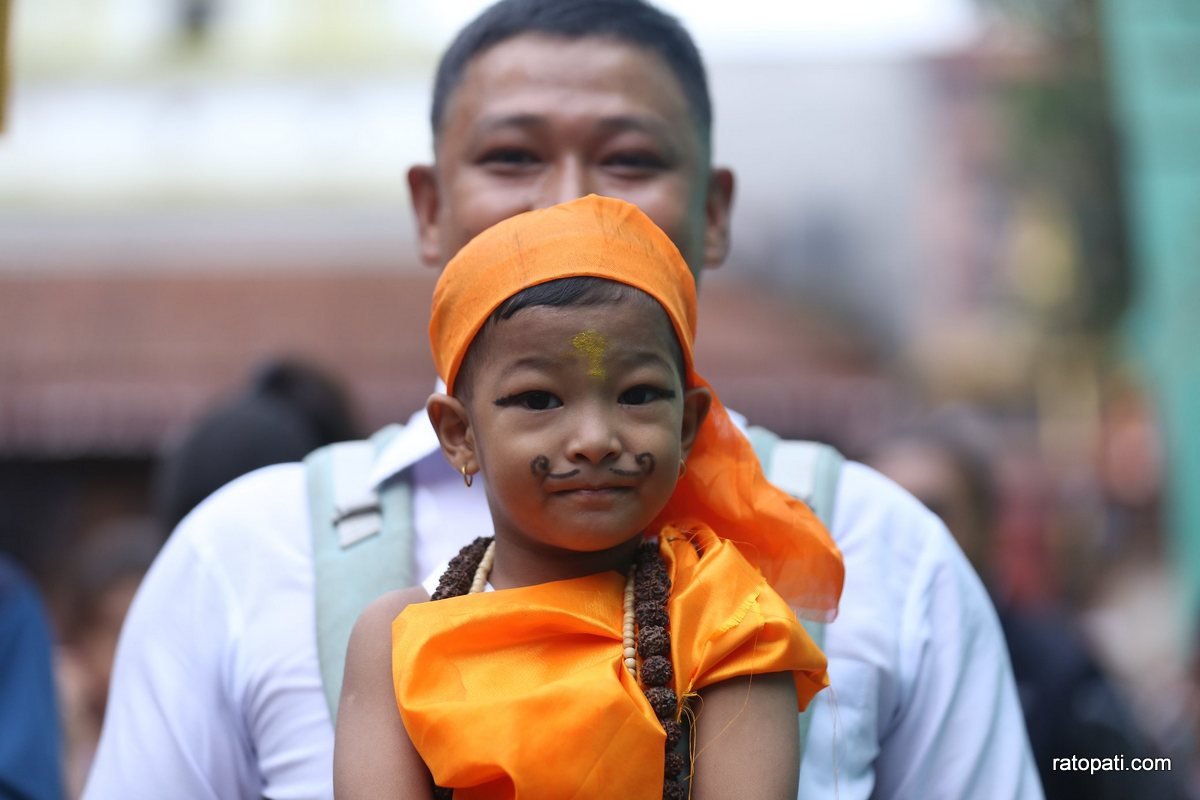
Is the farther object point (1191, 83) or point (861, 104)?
point (861, 104)

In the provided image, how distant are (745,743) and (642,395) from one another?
1.31 feet

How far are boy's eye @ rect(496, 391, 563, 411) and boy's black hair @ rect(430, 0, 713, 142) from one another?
0.82 metres

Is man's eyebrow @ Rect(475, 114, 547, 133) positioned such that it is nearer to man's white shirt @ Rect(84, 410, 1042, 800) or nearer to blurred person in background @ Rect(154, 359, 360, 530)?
man's white shirt @ Rect(84, 410, 1042, 800)

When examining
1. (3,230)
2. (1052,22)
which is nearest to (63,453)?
(3,230)

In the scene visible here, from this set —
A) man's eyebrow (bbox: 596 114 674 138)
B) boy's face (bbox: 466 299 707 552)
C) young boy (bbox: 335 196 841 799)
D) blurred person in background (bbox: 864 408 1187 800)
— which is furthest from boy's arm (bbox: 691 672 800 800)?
blurred person in background (bbox: 864 408 1187 800)

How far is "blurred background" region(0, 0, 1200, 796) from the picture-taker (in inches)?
394

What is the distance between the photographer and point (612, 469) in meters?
1.56

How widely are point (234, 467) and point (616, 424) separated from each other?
6.66ft

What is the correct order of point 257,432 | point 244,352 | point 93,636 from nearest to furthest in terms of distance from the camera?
point 257,432, point 93,636, point 244,352

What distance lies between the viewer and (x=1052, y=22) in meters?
13.6

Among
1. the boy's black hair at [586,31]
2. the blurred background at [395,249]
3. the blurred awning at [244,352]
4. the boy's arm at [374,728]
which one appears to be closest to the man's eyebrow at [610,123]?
the boy's black hair at [586,31]

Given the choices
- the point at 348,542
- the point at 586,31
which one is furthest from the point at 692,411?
the point at 586,31

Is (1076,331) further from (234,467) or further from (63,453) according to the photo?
(234,467)

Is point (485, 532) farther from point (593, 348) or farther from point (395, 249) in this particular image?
point (395, 249)
